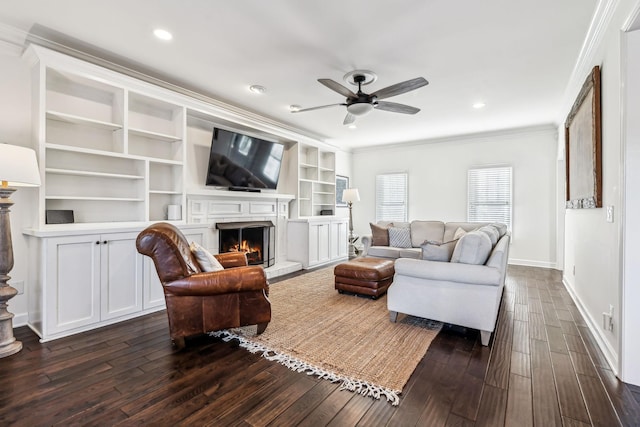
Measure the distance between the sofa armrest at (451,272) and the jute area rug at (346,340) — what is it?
0.53m

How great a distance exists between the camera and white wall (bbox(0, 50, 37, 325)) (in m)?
2.75

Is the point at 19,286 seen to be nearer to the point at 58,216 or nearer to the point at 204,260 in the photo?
the point at 58,216

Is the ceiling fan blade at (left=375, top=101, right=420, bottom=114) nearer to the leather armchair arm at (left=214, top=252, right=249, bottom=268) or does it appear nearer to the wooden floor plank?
the leather armchair arm at (left=214, top=252, right=249, bottom=268)

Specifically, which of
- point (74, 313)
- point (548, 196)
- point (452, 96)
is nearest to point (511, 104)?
point (452, 96)

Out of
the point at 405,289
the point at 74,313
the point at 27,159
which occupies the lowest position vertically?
the point at 74,313

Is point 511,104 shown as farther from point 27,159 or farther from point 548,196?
point 27,159

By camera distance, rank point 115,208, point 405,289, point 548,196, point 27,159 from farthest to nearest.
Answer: point 548,196 < point 115,208 < point 405,289 < point 27,159

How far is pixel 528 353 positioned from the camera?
239cm

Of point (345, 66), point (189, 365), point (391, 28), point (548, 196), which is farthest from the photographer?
Answer: point (548, 196)

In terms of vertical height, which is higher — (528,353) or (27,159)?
(27,159)

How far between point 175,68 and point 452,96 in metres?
3.44

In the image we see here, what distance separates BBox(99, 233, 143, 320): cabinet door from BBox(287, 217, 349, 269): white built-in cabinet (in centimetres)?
282

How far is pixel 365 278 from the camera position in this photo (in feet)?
12.1

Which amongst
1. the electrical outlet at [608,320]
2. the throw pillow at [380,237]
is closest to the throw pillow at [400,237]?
the throw pillow at [380,237]
